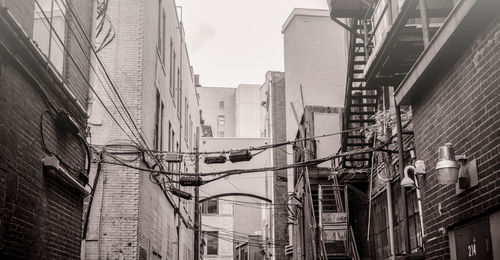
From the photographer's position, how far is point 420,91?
28.3 ft

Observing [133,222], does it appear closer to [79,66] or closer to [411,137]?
[79,66]

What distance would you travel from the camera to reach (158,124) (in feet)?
68.2

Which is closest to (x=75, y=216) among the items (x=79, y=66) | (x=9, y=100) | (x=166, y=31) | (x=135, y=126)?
(x=79, y=66)

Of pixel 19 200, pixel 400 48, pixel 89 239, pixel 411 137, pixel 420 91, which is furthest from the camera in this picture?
pixel 89 239

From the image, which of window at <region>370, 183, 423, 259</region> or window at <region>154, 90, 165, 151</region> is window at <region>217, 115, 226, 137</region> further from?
window at <region>370, 183, 423, 259</region>

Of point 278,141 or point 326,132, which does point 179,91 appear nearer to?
point 326,132

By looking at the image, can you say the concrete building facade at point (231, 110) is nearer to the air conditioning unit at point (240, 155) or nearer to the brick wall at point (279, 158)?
the brick wall at point (279, 158)

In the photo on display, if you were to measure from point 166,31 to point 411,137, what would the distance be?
42.5ft

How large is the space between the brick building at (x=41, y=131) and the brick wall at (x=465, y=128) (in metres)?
5.25

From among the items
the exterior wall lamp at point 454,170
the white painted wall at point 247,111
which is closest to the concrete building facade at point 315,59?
the exterior wall lamp at point 454,170

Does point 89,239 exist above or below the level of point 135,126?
below

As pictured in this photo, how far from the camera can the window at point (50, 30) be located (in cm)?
868

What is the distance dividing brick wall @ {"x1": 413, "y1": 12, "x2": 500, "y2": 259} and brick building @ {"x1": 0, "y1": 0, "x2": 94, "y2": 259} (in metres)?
5.25

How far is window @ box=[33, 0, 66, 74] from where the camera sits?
28.5 feet
